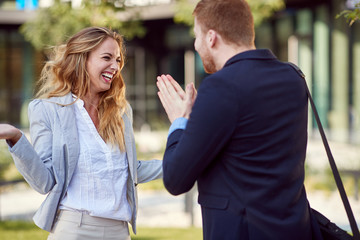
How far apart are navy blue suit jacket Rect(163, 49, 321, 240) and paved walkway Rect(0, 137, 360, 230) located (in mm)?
5517

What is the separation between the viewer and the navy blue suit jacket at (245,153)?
5.70 ft

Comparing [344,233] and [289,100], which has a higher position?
[289,100]

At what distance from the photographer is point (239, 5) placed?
6.21 ft

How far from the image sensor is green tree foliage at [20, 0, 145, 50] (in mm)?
7095

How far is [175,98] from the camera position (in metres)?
2.01

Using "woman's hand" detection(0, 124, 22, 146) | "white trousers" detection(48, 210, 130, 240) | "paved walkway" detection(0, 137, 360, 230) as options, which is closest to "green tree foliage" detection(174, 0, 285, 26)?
"paved walkway" detection(0, 137, 360, 230)

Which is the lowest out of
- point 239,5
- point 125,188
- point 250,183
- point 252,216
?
point 125,188

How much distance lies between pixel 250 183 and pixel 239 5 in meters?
0.70

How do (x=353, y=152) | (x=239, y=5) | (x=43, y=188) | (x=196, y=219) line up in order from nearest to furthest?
(x=239, y=5)
(x=43, y=188)
(x=196, y=219)
(x=353, y=152)

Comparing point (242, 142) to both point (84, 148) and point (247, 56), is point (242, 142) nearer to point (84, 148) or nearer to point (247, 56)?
point (247, 56)

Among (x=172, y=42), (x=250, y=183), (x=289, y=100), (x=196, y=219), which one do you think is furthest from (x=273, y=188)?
(x=172, y=42)

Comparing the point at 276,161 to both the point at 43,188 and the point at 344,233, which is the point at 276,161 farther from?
the point at 43,188

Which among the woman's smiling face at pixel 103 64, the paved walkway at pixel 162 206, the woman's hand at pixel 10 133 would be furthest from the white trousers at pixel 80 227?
the paved walkway at pixel 162 206

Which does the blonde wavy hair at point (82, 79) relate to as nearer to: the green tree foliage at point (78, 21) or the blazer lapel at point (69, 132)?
the blazer lapel at point (69, 132)
